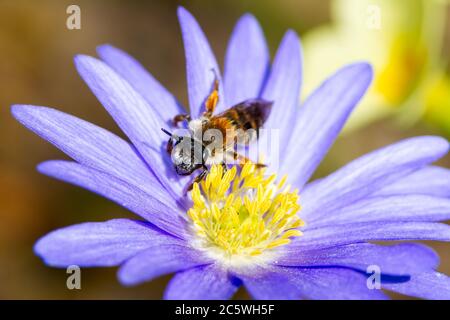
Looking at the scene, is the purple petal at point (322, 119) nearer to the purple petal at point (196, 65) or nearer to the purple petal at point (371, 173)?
the purple petal at point (371, 173)

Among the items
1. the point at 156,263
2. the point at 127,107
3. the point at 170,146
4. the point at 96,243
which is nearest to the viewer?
the point at 156,263

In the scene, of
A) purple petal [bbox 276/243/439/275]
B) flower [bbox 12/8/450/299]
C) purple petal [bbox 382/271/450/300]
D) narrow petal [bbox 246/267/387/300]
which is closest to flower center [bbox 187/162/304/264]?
flower [bbox 12/8/450/299]

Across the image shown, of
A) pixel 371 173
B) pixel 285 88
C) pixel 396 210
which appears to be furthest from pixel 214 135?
pixel 396 210

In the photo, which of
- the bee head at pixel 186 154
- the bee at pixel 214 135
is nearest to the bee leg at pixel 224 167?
the bee at pixel 214 135

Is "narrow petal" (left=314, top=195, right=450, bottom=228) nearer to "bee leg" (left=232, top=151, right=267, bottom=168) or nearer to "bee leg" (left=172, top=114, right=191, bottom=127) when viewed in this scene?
"bee leg" (left=232, top=151, right=267, bottom=168)

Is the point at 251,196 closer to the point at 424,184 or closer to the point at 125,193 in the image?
the point at 424,184

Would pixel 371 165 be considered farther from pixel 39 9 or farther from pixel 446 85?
pixel 39 9

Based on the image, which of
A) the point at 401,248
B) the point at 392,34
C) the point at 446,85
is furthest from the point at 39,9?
the point at 401,248
